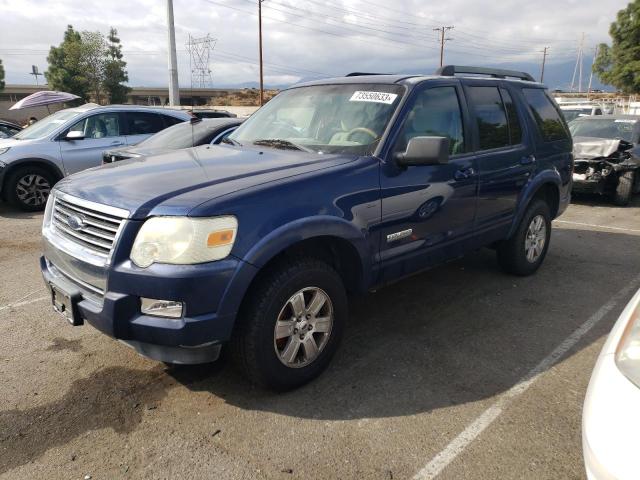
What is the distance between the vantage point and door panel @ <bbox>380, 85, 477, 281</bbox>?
333 centimetres

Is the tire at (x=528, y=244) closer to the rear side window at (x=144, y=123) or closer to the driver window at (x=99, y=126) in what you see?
the rear side window at (x=144, y=123)

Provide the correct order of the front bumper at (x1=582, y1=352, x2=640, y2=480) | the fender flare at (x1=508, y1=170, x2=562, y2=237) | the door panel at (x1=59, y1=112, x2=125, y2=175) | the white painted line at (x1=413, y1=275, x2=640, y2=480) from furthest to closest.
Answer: the door panel at (x1=59, y1=112, x2=125, y2=175)
the fender flare at (x1=508, y1=170, x2=562, y2=237)
the white painted line at (x1=413, y1=275, x2=640, y2=480)
the front bumper at (x1=582, y1=352, x2=640, y2=480)

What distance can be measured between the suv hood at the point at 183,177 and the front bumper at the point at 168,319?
314 millimetres

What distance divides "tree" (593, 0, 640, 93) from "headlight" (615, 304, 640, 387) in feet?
110

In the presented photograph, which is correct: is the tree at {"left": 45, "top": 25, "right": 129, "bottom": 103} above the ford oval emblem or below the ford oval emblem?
above

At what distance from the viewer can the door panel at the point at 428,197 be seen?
10.9 feet

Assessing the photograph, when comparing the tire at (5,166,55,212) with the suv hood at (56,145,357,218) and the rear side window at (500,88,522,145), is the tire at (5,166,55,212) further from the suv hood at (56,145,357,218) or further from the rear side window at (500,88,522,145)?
the rear side window at (500,88,522,145)

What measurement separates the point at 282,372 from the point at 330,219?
3.08ft

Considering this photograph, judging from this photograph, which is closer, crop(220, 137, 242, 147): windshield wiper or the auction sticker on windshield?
the auction sticker on windshield

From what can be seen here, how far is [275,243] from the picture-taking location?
2.62m

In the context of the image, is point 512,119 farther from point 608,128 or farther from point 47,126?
point 47,126

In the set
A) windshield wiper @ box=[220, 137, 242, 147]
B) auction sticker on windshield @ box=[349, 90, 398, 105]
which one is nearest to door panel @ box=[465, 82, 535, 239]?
auction sticker on windshield @ box=[349, 90, 398, 105]

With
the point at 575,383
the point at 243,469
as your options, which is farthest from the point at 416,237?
the point at 243,469

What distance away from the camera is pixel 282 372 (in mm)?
2875
